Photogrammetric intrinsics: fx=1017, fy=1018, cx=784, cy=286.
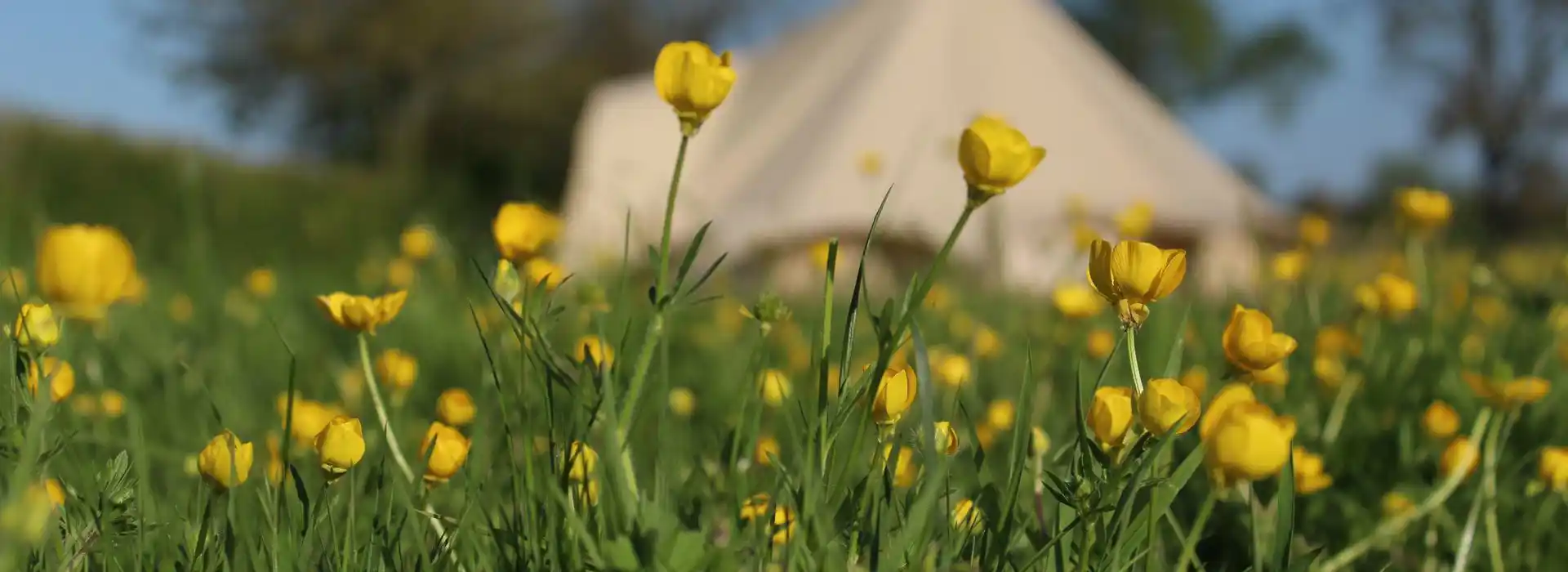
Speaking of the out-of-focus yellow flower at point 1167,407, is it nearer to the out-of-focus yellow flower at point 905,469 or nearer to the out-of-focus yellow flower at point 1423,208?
the out-of-focus yellow flower at point 905,469

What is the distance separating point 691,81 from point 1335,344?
49.0 inches

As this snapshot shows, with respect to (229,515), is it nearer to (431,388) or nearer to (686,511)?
(686,511)


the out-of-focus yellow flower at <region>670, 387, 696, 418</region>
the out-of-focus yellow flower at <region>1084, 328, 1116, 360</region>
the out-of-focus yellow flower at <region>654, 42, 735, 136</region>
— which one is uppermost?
the out-of-focus yellow flower at <region>654, 42, 735, 136</region>

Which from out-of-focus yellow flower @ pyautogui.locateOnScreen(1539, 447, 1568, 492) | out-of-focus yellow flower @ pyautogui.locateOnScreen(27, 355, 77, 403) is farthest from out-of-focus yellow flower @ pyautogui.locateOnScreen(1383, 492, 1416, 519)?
out-of-focus yellow flower @ pyautogui.locateOnScreen(27, 355, 77, 403)

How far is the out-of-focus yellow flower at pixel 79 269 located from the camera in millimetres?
578

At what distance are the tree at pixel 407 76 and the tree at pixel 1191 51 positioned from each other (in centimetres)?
856

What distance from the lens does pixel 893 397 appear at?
68 cm

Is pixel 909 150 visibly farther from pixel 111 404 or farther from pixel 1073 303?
pixel 111 404

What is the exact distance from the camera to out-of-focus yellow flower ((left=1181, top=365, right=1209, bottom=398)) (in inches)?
44.0

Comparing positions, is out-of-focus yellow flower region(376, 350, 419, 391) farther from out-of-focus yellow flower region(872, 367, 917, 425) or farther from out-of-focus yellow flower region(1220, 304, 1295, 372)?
out-of-focus yellow flower region(1220, 304, 1295, 372)

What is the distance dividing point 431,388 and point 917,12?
5645 mm

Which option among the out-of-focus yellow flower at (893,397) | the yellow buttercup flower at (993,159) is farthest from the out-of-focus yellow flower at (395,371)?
the yellow buttercup flower at (993,159)

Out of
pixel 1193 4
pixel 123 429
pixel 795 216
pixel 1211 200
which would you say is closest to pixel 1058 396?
pixel 123 429

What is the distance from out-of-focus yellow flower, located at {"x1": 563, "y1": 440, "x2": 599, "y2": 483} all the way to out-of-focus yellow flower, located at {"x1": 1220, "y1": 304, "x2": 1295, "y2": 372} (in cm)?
45
